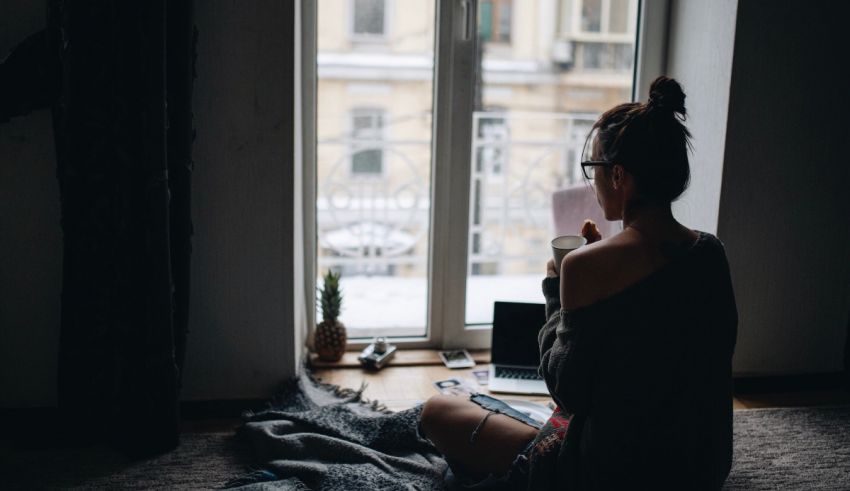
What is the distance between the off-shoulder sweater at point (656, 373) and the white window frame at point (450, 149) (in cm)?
134

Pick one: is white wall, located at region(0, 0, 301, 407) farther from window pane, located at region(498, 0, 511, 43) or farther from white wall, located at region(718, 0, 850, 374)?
white wall, located at region(718, 0, 850, 374)

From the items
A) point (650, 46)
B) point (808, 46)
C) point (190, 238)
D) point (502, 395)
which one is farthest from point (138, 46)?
point (808, 46)

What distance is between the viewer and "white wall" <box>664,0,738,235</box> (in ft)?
8.15

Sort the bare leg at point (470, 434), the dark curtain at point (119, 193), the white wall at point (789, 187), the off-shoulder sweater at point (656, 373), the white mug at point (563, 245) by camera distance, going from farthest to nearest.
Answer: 1. the white wall at point (789, 187)
2. the dark curtain at point (119, 193)
3. the bare leg at point (470, 434)
4. the white mug at point (563, 245)
5. the off-shoulder sweater at point (656, 373)

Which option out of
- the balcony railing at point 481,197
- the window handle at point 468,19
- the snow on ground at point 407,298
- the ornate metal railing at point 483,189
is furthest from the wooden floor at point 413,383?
the window handle at point 468,19

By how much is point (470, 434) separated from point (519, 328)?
2.78 feet

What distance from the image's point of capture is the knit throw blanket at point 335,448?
1.98 meters

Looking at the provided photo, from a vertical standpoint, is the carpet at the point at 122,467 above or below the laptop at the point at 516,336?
below

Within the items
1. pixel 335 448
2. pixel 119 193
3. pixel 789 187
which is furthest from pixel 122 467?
pixel 789 187

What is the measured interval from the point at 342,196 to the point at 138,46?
1.64m

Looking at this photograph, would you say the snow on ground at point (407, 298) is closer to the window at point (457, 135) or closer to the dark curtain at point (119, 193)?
the window at point (457, 135)

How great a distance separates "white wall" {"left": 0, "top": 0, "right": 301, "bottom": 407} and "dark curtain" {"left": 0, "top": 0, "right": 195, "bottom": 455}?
0.56 ft

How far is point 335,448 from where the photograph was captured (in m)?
2.10

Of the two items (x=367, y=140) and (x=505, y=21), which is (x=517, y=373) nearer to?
(x=367, y=140)
